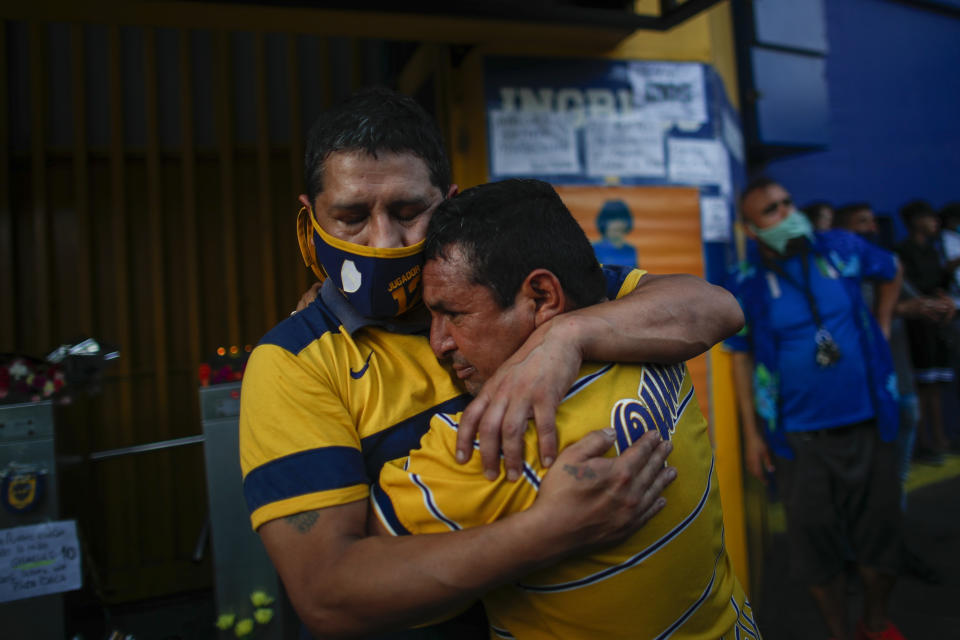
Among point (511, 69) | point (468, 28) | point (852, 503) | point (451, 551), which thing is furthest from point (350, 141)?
point (852, 503)

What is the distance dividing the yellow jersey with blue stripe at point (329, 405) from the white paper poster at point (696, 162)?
2.90 metres

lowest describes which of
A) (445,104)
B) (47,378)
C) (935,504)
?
(935,504)

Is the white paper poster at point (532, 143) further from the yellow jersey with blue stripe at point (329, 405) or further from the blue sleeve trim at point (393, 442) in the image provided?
the blue sleeve trim at point (393, 442)

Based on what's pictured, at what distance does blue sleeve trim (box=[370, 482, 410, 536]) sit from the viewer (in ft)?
3.25

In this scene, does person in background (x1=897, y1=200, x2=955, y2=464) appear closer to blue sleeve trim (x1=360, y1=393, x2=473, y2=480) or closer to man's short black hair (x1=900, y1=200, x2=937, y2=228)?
man's short black hair (x1=900, y1=200, x2=937, y2=228)

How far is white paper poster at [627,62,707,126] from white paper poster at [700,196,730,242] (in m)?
0.50

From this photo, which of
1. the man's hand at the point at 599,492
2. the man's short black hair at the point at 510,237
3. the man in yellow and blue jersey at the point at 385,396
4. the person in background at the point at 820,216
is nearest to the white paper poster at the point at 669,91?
the person in background at the point at 820,216

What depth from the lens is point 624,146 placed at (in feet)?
12.2

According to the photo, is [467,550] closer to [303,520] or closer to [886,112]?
[303,520]

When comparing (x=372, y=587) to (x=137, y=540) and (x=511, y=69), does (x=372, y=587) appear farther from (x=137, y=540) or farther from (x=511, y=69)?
(x=137, y=540)

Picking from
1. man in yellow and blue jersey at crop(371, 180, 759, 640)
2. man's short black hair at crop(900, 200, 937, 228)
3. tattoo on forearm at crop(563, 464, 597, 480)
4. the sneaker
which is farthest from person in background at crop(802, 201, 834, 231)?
tattoo on forearm at crop(563, 464, 597, 480)

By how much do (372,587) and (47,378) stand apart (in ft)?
8.74

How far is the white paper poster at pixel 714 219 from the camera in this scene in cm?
388

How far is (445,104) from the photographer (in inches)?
144
